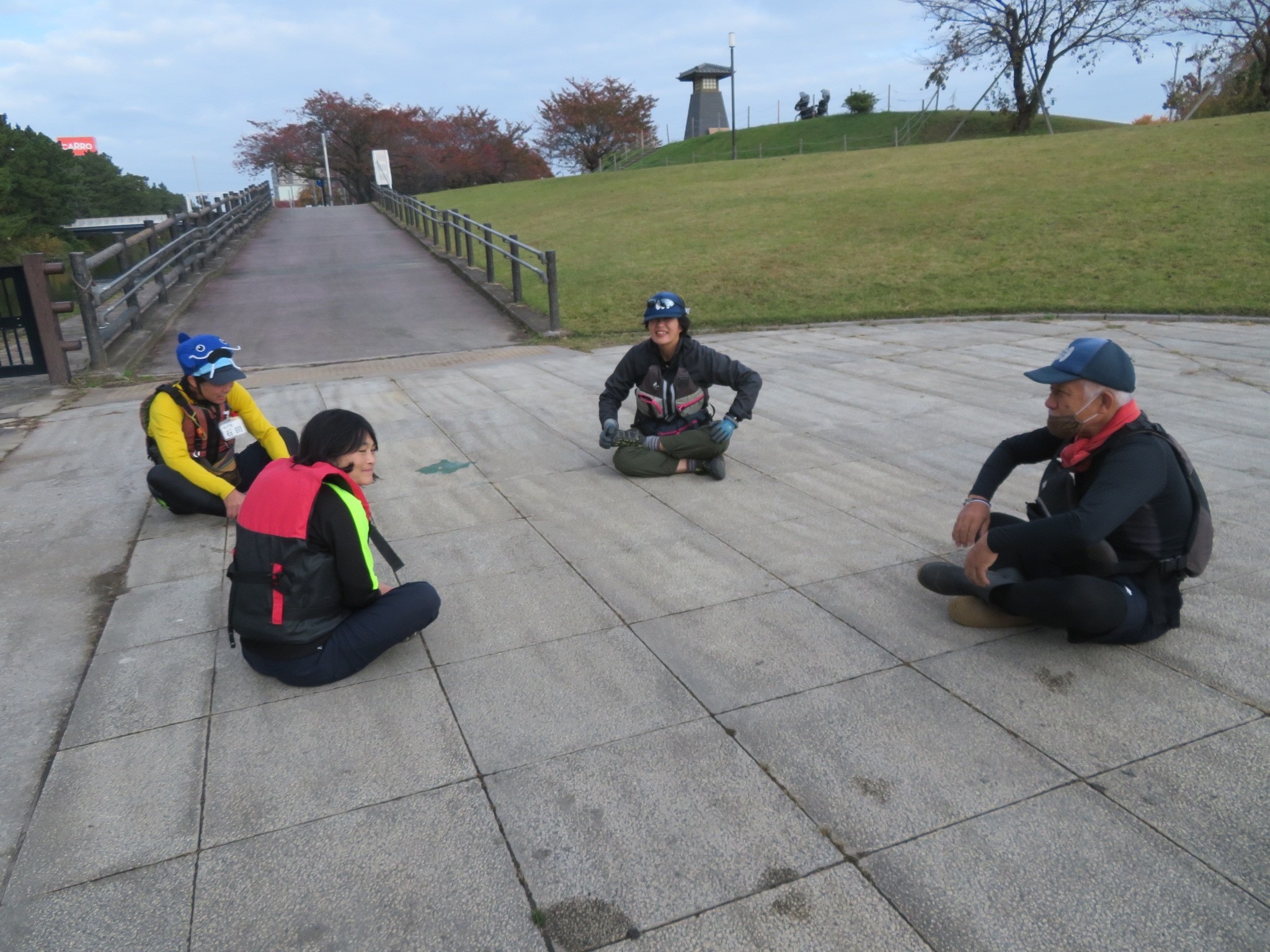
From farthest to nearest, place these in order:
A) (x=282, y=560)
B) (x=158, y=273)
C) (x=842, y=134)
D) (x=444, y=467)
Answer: (x=842, y=134)
(x=158, y=273)
(x=444, y=467)
(x=282, y=560)

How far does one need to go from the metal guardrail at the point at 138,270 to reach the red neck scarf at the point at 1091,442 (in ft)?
33.0

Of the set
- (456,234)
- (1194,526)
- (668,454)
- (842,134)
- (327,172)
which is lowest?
(668,454)

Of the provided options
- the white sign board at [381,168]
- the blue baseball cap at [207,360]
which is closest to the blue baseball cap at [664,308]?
the blue baseball cap at [207,360]

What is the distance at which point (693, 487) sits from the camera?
18.5ft

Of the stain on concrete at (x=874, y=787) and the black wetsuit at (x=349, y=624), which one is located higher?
the black wetsuit at (x=349, y=624)

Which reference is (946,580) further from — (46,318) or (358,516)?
(46,318)

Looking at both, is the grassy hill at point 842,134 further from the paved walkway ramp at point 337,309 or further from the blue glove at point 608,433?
the blue glove at point 608,433

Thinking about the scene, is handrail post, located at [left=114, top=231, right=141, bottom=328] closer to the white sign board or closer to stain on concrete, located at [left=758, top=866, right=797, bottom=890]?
Result: stain on concrete, located at [left=758, top=866, right=797, bottom=890]

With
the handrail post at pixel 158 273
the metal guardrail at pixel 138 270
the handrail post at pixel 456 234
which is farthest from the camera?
the handrail post at pixel 456 234

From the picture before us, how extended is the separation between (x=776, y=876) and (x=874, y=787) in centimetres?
50

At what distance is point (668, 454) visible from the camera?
Answer: 578 cm

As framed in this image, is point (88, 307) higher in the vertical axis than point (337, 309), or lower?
higher

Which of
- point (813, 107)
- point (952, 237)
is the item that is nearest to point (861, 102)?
point (813, 107)

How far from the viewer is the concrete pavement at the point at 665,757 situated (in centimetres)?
226
